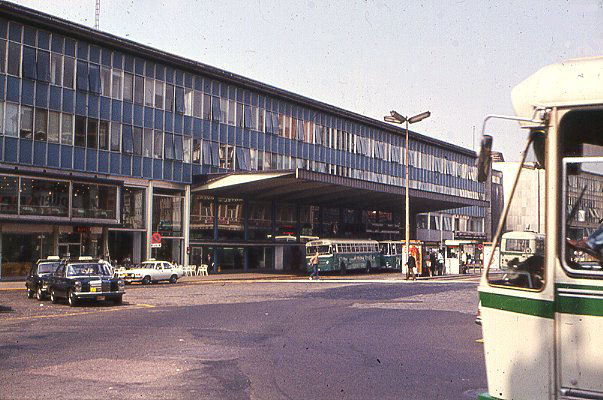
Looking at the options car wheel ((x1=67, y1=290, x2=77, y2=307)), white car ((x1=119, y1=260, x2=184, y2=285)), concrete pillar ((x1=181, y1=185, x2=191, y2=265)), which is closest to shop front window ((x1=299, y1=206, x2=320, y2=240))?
concrete pillar ((x1=181, y1=185, x2=191, y2=265))

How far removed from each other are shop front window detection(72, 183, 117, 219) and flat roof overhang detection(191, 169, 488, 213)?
8572 millimetres

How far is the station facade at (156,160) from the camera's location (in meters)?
44.5

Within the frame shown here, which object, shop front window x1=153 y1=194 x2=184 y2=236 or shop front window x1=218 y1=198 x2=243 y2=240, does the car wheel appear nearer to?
shop front window x1=153 y1=194 x2=184 y2=236

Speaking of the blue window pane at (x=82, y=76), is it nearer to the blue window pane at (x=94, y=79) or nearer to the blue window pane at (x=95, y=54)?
the blue window pane at (x=94, y=79)

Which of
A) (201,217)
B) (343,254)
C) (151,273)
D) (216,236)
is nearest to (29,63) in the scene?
(151,273)

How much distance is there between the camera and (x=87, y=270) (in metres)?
25.9

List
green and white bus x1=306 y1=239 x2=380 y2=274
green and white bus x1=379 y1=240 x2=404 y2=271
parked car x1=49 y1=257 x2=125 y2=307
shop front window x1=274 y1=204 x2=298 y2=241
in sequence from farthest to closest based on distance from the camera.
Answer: shop front window x1=274 y1=204 x2=298 y2=241 → green and white bus x1=379 y1=240 x2=404 y2=271 → green and white bus x1=306 y1=239 x2=380 y2=274 → parked car x1=49 y1=257 x2=125 y2=307

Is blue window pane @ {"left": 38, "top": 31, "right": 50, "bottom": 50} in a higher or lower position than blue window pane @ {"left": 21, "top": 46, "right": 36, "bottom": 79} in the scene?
higher

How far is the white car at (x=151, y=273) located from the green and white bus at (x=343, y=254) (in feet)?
43.1

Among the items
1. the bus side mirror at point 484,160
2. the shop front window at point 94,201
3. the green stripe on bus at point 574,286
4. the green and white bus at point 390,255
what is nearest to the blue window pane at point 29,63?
the shop front window at point 94,201

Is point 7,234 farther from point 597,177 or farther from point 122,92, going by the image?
point 597,177

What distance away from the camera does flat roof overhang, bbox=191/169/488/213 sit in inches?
2098

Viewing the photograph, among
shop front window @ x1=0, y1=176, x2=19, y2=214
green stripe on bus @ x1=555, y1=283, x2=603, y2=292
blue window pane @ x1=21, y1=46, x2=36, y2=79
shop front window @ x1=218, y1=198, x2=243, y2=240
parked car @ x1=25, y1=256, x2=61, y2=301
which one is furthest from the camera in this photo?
shop front window @ x1=218, y1=198, x2=243, y2=240

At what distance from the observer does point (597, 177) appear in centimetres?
616
